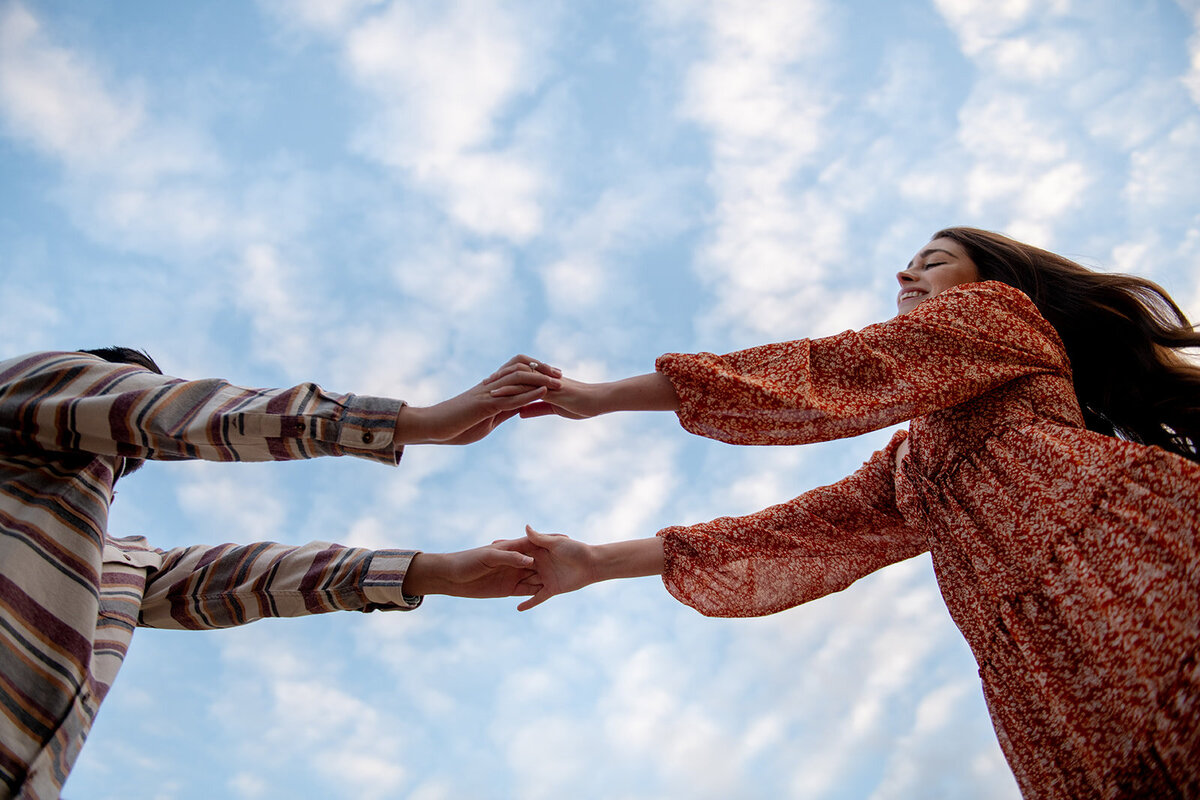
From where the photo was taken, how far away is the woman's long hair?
8.29 feet

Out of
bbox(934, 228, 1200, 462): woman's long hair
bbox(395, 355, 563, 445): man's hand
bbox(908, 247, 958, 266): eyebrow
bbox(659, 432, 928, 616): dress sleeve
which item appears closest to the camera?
bbox(395, 355, 563, 445): man's hand

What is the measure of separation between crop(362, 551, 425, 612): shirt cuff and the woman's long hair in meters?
2.06

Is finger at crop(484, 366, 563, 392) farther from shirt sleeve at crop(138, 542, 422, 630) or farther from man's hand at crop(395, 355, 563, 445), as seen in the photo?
shirt sleeve at crop(138, 542, 422, 630)

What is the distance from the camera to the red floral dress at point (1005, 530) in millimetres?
1801

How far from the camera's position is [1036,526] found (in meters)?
2.10

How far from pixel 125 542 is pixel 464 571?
3.32 feet

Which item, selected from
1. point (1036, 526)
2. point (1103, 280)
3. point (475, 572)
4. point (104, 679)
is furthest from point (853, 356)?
point (104, 679)

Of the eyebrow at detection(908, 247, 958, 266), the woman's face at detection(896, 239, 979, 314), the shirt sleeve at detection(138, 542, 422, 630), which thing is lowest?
the shirt sleeve at detection(138, 542, 422, 630)

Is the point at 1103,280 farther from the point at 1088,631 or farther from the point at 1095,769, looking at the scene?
the point at 1095,769

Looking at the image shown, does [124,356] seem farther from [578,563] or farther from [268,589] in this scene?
[578,563]

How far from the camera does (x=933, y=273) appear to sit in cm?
282

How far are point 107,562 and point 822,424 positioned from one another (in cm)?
197

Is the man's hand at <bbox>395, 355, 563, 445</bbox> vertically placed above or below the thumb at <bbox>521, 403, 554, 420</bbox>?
below

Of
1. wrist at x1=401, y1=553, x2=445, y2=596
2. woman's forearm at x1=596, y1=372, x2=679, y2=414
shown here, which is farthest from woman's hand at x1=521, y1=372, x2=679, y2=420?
wrist at x1=401, y1=553, x2=445, y2=596
